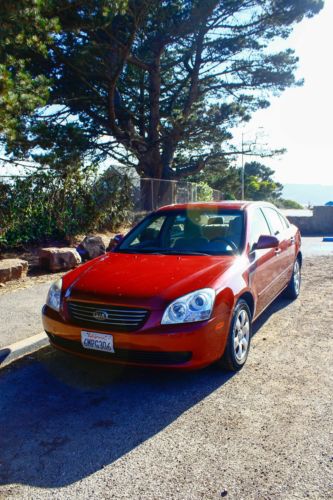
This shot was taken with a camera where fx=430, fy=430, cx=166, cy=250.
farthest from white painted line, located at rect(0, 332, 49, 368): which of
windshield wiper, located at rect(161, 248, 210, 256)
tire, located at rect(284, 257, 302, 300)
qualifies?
tire, located at rect(284, 257, 302, 300)

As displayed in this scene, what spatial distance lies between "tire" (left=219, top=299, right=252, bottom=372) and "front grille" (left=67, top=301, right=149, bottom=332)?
0.85 m

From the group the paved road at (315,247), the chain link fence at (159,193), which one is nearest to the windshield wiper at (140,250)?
the paved road at (315,247)

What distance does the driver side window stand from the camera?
4.71m

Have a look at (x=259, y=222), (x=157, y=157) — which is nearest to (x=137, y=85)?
(x=157, y=157)

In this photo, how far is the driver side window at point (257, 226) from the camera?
15.5 ft

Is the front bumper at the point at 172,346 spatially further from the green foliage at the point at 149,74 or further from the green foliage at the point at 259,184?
the green foliage at the point at 259,184

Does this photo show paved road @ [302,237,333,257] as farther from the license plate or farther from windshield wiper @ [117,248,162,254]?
the license plate

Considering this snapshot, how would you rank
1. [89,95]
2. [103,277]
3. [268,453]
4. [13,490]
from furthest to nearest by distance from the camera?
[89,95] < [103,277] < [268,453] < [13,490]

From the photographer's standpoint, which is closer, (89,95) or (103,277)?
(103,277)

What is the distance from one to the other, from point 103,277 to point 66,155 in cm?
1137

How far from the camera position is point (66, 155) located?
1442 cm

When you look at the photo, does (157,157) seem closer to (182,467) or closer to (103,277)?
(103,277)

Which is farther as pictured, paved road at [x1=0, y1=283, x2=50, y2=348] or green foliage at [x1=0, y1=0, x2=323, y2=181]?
green foliage at [x1=0, y1=0, x2=323, y2=181]

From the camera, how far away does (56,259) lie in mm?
8094
